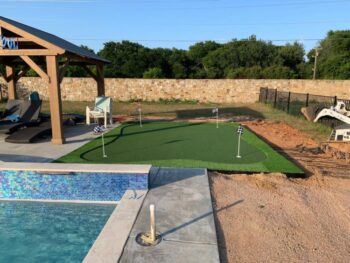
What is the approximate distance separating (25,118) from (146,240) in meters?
8.98

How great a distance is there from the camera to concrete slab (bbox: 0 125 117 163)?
6.65m

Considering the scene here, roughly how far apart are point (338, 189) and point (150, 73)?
27837 millimetres

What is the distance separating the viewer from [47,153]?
708 cm

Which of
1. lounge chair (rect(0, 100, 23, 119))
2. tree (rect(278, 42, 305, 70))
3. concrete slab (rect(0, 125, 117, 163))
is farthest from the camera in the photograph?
tree (rect(278, 42, 305, 70))

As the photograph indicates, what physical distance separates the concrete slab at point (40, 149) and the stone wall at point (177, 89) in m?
14.2

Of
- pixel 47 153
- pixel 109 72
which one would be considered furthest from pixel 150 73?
pixel 47 153

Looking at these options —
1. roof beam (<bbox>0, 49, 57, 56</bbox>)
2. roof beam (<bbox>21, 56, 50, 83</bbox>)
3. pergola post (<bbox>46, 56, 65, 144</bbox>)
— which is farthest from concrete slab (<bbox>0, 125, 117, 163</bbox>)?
roof beam (<bbox>0, 49, 57, 56</bbox>)

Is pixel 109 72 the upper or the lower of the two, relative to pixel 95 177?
upper

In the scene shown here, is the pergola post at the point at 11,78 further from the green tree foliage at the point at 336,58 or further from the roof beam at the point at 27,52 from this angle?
the green tree foliage at the point at 336,58

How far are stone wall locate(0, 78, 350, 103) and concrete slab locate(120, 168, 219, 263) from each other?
→ 18.2 m

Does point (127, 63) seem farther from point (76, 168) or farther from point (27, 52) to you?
point (76, 168)

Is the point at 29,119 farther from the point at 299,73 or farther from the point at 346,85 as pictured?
the point at 299,73

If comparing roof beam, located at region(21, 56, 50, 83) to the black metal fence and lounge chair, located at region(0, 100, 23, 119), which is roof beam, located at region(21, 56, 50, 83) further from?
the black metal fence

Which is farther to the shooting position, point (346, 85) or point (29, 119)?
point (346, 85)
